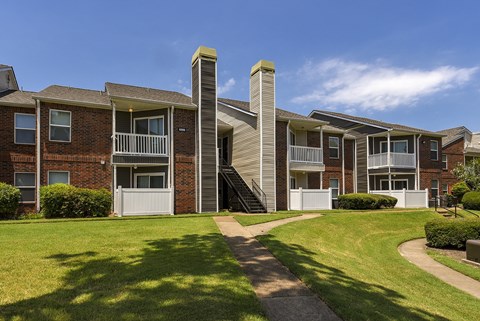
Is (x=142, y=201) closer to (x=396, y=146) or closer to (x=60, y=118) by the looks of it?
(x=60, y=118)

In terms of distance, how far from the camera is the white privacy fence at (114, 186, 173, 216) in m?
15.3

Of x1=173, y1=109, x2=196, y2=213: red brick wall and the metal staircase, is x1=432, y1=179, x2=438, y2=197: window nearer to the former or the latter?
the metal staircase

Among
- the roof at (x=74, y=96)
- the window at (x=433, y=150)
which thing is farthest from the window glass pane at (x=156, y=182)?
the window at (x=433, y=150)

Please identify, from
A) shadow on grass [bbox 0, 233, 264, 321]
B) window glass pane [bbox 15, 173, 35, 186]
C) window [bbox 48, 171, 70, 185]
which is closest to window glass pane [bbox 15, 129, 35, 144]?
window glass pane [bbox 15, 173, 35, 186]

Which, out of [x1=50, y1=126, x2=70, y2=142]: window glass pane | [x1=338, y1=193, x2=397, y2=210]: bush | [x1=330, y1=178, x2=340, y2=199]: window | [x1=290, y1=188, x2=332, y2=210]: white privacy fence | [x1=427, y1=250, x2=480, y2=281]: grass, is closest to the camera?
[x1=427, y1=250, x2=480, y2=281]: grass

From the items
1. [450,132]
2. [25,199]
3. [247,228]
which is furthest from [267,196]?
[450,132]

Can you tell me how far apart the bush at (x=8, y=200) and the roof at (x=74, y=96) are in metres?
4.52

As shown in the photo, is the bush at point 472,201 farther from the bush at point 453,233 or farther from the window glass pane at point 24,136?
the window glass pane at point 24,136

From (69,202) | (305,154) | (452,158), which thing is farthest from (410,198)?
(69,202)

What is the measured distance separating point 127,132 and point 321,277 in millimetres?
14770

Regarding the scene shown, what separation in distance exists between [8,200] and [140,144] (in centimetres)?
614

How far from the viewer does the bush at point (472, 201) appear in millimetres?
23016

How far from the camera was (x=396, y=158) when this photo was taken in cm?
2552

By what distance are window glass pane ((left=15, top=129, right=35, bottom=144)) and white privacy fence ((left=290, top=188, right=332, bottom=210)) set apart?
47.6 feet
